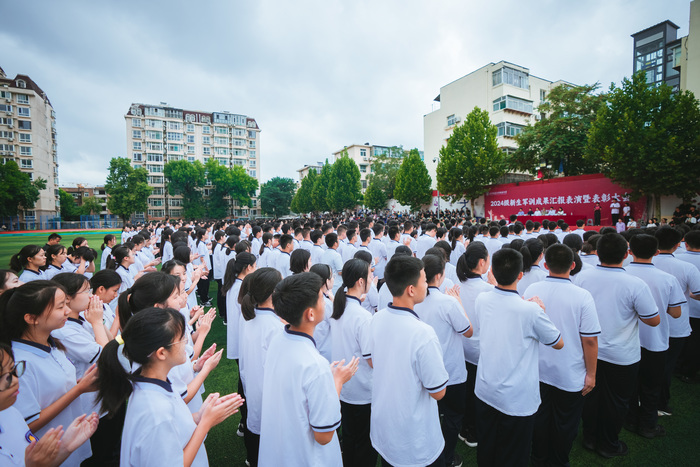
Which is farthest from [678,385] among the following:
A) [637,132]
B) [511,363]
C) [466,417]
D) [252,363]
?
[637,132]

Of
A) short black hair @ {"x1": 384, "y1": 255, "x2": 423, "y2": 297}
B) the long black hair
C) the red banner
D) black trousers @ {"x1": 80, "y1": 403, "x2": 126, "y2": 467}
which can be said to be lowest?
black trousers @ {"x1": 80, "y1": 403, "x2": 126, "y2": 467}

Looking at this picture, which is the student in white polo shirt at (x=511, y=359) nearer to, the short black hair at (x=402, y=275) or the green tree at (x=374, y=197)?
the short black hair at (x=402, y=275)

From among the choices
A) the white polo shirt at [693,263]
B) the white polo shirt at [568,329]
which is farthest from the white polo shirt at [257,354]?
the white polo shirt at [693,263]

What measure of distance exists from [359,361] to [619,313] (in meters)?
2.22

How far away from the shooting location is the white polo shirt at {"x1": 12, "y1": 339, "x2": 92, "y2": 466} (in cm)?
169

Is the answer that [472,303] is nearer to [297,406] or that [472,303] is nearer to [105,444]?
[297,406]

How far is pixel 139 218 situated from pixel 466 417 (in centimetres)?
6314

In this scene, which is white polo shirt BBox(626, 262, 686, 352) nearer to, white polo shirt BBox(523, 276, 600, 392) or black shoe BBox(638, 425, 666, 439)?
black shoe BBox(638, 425, 666, 439)

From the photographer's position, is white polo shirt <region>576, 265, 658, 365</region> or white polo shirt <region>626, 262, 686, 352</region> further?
white polo shirt <region>626, 262, 686, 352</region>

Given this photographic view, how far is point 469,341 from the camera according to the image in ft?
9.95

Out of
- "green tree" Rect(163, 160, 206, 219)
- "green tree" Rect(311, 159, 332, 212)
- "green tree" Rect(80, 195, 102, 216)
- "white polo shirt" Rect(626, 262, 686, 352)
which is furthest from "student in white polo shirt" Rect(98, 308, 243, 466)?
"green tree" Rect(80, 195, 102, 216)

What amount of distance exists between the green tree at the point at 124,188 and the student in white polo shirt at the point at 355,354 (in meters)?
51.5

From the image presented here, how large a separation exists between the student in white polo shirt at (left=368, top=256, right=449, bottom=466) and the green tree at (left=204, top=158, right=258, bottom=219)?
51743mm

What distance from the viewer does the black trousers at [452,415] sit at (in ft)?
8.48
